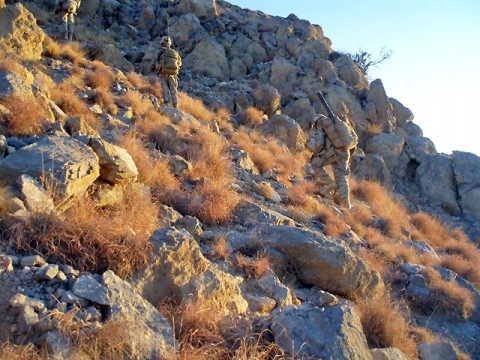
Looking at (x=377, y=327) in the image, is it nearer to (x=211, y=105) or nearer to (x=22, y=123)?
(x=22, y=123)

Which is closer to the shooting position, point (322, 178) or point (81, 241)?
point (81, 241)

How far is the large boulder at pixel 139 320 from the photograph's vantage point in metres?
2.51

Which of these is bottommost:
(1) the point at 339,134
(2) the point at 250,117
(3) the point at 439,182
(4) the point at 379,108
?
(2) the point at 250,117

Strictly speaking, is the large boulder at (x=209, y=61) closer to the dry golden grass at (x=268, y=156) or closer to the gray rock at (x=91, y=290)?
the dry golden grass at (x=268, y=156)

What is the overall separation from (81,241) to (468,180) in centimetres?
1607

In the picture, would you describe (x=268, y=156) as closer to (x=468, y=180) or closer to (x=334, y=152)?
(x=334, y=152)

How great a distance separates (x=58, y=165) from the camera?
3713 mm

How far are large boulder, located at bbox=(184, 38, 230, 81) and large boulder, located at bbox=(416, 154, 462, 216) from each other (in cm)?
980

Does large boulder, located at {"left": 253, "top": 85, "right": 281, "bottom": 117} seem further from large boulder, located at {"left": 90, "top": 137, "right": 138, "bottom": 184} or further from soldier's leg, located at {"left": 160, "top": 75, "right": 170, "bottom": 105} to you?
large boulder, located at {"left": 90, "top": 137, "right": 138, "bottom": 184}

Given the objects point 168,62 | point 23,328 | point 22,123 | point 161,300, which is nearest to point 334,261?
point 161,300

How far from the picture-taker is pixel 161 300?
10.5 feet

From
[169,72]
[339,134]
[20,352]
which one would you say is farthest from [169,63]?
[20,352]

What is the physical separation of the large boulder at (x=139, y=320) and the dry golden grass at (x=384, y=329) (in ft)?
6.57

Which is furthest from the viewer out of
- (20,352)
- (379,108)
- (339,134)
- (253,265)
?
(379,108)
